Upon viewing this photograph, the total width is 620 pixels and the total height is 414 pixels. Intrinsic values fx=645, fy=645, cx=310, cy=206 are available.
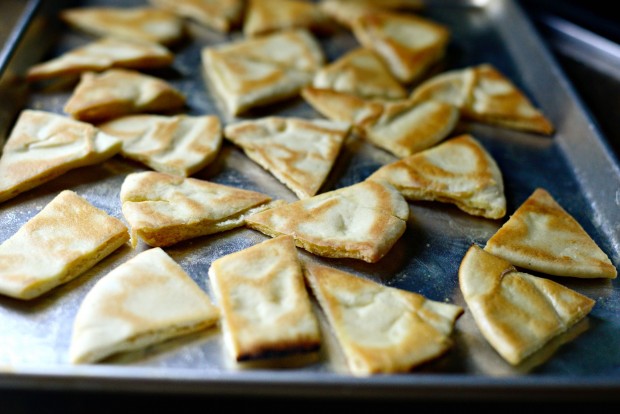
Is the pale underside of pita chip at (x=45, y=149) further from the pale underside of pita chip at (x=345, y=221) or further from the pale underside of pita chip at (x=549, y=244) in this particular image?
the pale underside of pita chip at (x=549, y=244)

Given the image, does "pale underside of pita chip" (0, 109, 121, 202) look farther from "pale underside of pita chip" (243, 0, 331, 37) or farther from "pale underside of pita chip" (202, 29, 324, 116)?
"pale underside of pita chip" (243, 0, 331, 37)

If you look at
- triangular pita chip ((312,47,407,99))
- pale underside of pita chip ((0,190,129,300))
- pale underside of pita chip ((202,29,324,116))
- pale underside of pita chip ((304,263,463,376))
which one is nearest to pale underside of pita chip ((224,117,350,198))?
pale underside of pita chip ((202,29,324,116))

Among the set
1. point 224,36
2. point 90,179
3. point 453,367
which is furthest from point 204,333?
point 224,36

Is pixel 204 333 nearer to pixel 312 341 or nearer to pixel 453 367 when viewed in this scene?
pixel 312 341

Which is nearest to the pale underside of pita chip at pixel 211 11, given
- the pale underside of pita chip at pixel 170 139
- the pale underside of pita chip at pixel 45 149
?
the pale underside of pita chip at pixel 170 139

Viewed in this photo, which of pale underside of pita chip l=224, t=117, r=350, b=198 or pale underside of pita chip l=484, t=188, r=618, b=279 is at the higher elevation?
pale underside of pita chip l=224, t=117, r=350, b=198

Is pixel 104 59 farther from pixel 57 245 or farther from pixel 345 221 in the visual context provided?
pixel 345 221
